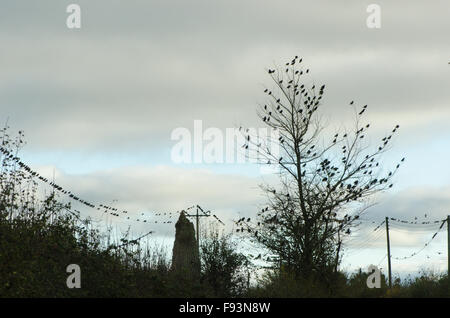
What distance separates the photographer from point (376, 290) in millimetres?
23953

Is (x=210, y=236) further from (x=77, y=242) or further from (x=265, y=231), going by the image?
(x=77, y=242)

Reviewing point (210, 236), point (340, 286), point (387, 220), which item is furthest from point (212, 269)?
point (387, 220)

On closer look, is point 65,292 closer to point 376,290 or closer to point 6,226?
point 6,226

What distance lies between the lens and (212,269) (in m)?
24.0

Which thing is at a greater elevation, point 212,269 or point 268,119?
point 268,119

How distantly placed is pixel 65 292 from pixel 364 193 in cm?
1114

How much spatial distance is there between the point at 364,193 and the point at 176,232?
752 centimetres
